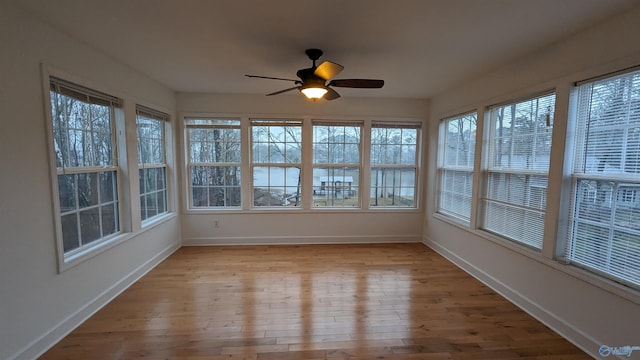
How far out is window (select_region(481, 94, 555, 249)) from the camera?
2434 mm

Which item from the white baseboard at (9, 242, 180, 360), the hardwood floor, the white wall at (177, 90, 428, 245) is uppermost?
A: the white wall at (177, 90, 428, 245)

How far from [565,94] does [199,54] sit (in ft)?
10.7

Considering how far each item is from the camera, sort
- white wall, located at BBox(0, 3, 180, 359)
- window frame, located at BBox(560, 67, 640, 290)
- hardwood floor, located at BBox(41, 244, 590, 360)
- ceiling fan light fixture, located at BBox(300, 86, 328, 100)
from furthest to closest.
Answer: ceiling fan light fixture, located at BBox(300, 86, 328, 100)
hardwood floor, located at BBox(41, 244, 590, 360)
window frame, located at BBox(560, 67, 640, 290)
white wall, located at BBox(0, 3, 180, 359)

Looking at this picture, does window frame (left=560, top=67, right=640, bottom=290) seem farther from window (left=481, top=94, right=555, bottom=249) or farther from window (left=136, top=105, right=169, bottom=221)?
window (left=136, top=105, right=169, bottom=221)

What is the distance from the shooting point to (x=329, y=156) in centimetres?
438

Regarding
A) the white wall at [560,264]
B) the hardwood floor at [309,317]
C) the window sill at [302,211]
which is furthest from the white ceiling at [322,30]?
the hardwood floor at [309,317]

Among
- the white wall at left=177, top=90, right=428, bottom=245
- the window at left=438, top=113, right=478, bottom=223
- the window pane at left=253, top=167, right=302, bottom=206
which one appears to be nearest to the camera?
the window at left=438, top=113, right=478, bottom=223

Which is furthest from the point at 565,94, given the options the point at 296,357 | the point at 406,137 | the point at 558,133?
the point at 296,357

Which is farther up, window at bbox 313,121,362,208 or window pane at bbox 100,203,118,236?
window at bbox 313,121,362,208

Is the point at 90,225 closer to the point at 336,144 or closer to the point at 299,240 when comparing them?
the point at 299,240

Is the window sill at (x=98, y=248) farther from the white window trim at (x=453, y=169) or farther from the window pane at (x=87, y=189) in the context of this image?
the white window trim at (x=453, y=169)

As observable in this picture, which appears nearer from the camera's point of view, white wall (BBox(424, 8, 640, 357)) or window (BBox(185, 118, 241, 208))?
white wall (BBox(424, 8, 640, 357))

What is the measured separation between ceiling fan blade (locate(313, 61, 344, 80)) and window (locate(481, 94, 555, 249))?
192cm

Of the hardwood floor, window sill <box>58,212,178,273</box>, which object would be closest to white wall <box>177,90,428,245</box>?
the hardwood floor
